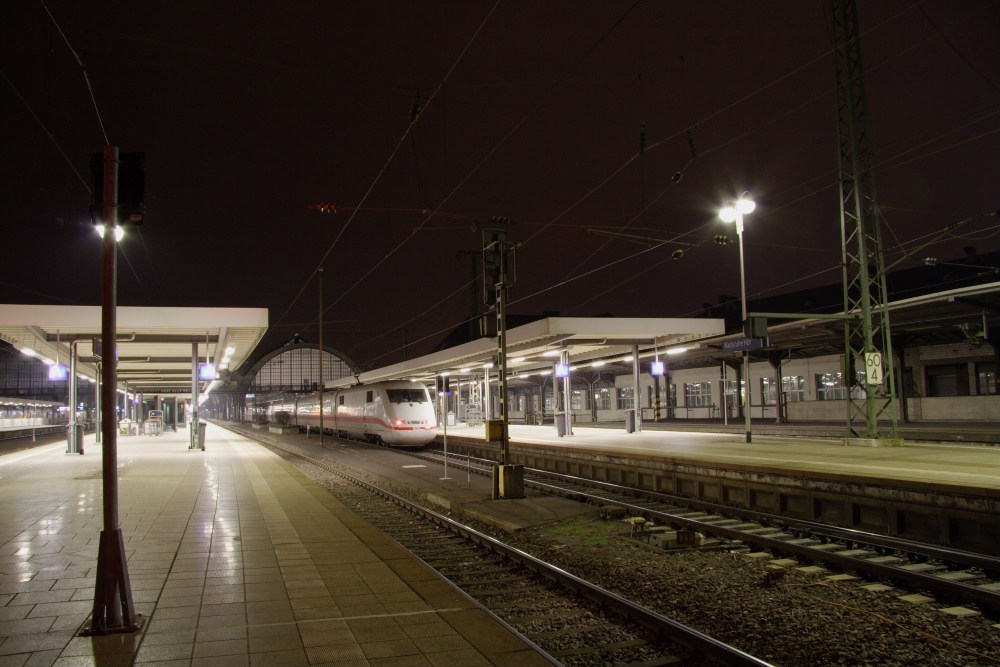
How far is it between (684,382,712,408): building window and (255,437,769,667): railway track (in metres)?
37.2

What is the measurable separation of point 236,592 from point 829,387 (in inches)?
1442

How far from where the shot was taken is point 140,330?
23.2m

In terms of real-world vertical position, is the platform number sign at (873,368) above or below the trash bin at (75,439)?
above

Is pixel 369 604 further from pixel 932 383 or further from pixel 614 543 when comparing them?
pixel 932 383

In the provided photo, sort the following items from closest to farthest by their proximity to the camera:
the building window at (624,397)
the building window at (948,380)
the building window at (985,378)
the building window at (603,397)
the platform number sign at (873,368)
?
the platform number sign at (873,368) < the building window at (985,378) < the building window at (948,380) < the building window at (624,397) < the building window at (603,397)

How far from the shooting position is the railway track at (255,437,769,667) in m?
5.76

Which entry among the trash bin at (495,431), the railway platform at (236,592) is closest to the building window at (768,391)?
the trash bin at (495,431)

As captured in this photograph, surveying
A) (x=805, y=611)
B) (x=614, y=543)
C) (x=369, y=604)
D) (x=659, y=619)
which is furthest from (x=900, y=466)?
(x=369, y=604)

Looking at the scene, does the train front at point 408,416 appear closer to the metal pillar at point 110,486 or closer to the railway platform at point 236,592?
the railway platform at point 236,592

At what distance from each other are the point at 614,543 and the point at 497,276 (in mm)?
5581

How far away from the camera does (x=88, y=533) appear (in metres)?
9.85

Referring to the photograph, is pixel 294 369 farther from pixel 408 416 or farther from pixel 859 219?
pixel 859 219

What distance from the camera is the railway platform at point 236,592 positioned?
207 inches

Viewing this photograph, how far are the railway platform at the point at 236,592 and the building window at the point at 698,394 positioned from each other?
3707 centimetres
